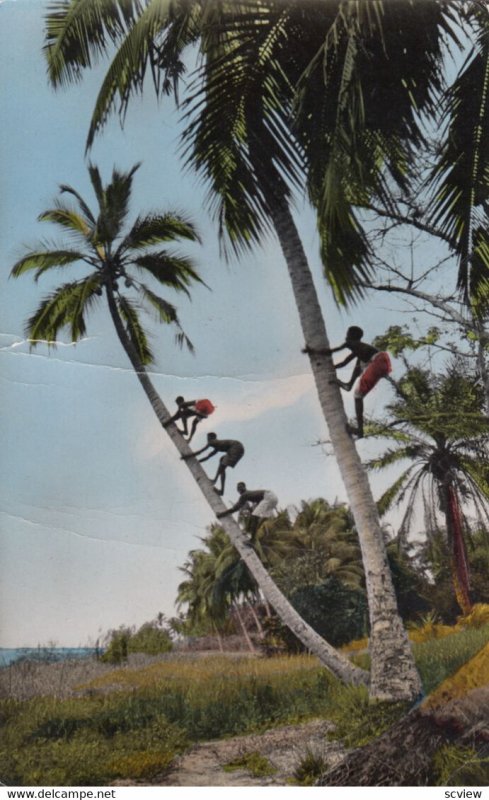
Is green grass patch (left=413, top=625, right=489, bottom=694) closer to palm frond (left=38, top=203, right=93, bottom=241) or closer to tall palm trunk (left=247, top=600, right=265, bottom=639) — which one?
tall palm trunk (left=247, top=600, right=265, bottom=639)

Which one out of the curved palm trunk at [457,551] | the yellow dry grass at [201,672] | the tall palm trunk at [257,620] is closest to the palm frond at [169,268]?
the tall palm trunk at [257,620]

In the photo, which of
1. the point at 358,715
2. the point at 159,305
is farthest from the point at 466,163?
the point at 358,715

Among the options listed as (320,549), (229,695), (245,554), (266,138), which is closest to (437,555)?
(320,549)

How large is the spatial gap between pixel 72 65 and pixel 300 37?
5.83 feet

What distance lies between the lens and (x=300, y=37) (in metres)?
6.59

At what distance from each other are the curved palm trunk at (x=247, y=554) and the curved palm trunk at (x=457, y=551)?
2.94 ft

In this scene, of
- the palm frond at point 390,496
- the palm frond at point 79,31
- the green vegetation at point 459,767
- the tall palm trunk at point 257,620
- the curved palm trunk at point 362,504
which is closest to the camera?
the green vegetation at point 459,767

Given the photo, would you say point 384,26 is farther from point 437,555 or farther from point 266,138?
point 437,555

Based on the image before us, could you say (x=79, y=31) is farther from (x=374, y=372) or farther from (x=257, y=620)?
(x=257, y=620)

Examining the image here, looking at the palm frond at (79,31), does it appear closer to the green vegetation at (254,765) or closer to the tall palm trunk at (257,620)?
the tall palm trunk at (257,620)

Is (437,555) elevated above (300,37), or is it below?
below

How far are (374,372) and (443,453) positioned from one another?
2.61ft

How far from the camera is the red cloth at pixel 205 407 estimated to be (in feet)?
21.1
